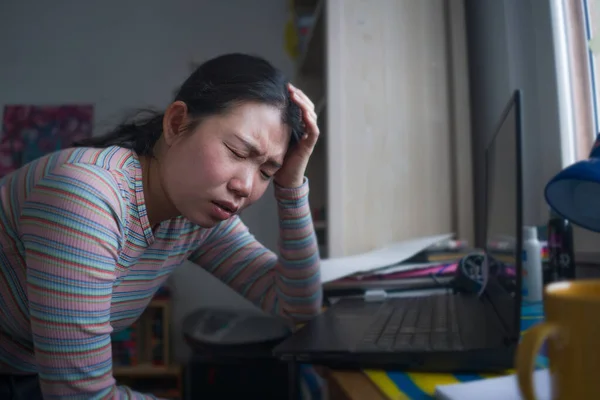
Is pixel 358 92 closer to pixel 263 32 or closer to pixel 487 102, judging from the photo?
pixel 487 102

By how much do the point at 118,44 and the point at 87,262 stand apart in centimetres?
226

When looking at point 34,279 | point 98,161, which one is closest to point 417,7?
point 98,161

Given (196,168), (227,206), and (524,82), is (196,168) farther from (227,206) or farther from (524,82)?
(524,82)

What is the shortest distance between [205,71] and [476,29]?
3.80ft

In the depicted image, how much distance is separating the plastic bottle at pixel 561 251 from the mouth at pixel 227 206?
60 centimetres

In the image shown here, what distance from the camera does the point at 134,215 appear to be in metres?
0.69

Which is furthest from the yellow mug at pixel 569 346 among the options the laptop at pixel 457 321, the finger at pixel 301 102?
the finger at pixel 301 102

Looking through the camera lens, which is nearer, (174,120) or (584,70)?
(174,120)

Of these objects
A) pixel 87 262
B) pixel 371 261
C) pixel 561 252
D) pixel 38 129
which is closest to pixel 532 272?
pixel 561 252

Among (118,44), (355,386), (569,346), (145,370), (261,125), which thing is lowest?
(145,370)

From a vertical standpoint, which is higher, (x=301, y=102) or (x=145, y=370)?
(x=301, y=102)

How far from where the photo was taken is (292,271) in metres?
0.89

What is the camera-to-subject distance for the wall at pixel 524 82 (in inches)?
43.3

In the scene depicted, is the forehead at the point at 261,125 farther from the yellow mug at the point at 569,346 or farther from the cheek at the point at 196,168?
the yellow mug at the point at 569,346
